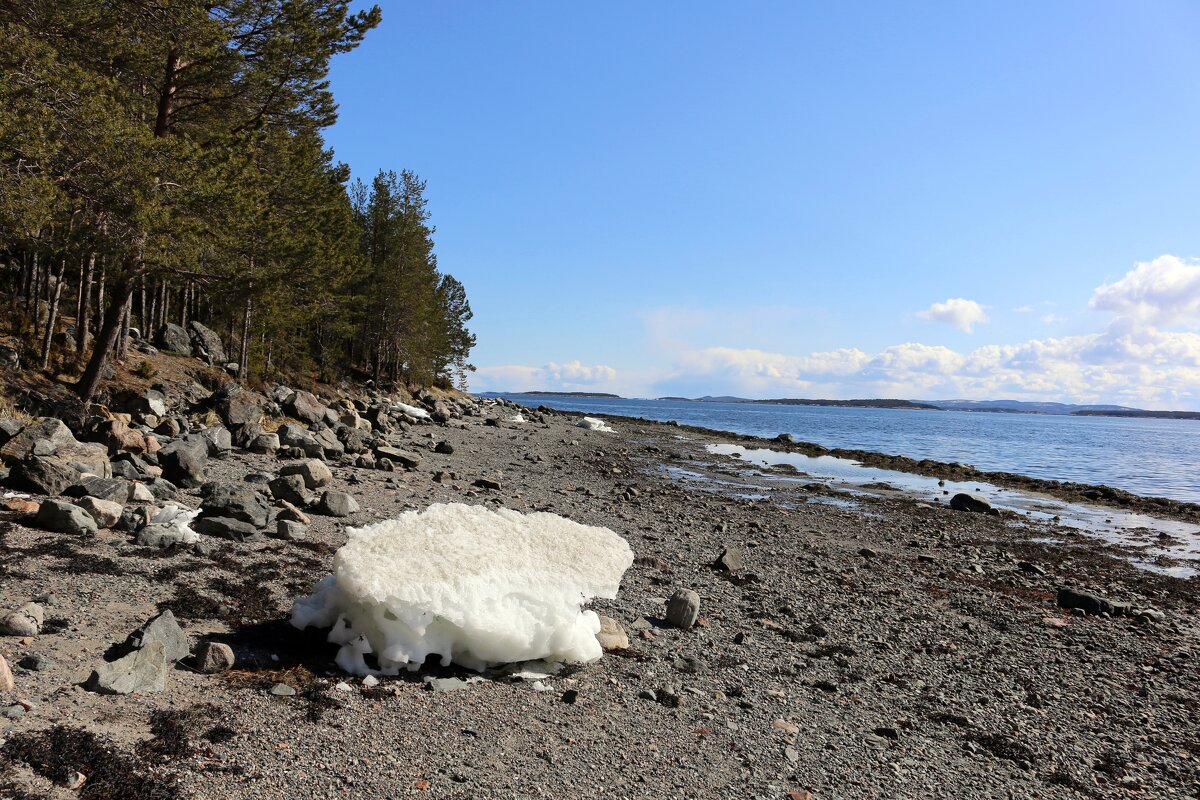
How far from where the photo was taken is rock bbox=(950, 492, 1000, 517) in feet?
81.5

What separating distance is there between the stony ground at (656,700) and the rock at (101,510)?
1.17 feet

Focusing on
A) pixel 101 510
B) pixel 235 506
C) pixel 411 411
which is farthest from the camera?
pixel 411 411

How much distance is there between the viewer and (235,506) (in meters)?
10.8

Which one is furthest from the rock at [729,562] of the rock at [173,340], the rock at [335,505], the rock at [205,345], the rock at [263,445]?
the rock at [205,345]

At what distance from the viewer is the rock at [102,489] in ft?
34.2

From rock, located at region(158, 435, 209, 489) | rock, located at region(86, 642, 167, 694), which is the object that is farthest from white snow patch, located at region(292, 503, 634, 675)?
rock, located at region(158, 435, 209, 489)

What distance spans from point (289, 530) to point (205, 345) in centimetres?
2575

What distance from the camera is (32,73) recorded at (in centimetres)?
1341

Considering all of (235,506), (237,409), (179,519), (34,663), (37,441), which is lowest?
(34,663)

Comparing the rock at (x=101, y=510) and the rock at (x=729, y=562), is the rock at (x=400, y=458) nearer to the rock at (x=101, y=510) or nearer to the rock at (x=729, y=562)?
the rock at (x=101, y=510)

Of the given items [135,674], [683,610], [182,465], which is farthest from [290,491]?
[683,610]

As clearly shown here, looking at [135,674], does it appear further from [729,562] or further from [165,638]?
[729,562]

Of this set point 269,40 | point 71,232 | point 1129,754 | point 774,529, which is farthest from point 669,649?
point 269,40

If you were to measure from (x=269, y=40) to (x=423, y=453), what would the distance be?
45.6 feet
